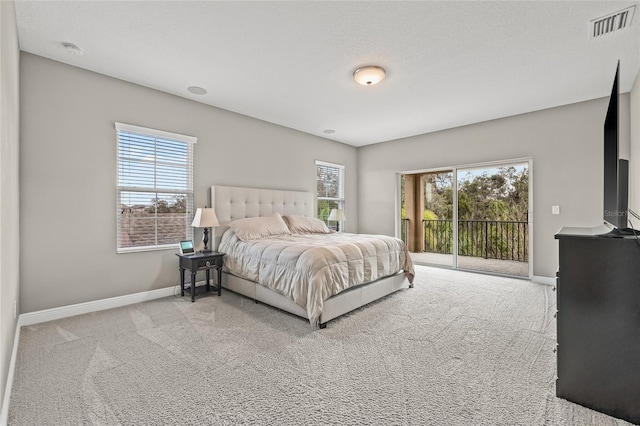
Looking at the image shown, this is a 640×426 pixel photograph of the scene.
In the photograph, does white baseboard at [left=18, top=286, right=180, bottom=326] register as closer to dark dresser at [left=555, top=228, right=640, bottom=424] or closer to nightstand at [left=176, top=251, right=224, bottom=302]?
nightstand at [left=176, top=251, right=224, bottom=302]

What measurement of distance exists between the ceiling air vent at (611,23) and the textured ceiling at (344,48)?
0.19 feet

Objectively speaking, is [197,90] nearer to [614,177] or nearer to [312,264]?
[312,264]

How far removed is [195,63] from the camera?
3.08m

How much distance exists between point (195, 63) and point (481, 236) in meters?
5.63

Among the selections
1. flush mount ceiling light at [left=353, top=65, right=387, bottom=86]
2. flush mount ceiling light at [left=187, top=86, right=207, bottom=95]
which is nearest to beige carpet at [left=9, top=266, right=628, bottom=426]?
flush mount ceiling light at [left=353, top=65, right=387, bottom=86]

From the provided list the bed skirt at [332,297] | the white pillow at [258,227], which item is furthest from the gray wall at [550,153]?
the white pillow at [258,227]

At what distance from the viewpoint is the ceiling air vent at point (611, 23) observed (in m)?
2.28

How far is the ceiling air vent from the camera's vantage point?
2.28m

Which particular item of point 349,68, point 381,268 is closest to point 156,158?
Answer: point 349,68

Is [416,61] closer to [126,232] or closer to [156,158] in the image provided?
[156,158]

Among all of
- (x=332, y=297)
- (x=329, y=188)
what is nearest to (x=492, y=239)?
(x=329, y=188)

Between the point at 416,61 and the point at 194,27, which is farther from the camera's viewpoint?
the point at 416,61

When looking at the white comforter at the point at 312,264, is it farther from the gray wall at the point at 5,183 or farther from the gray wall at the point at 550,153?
the gray wall at the point at 550,153

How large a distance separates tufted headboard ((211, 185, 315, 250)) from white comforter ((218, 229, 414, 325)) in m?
0.44
